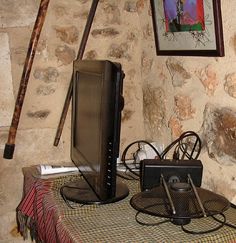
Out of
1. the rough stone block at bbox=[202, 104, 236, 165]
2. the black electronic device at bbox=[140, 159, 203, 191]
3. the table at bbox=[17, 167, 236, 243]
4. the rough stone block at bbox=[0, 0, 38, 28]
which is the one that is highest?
the rough stone block at bbox=[0, 0, 38, 28]

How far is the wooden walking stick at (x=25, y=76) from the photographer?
182 cm

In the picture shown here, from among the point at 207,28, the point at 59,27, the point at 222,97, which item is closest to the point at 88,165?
the point at 222,97

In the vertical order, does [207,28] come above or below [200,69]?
above

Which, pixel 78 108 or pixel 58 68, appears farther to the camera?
pixel 58 68

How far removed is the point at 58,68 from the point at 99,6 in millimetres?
393

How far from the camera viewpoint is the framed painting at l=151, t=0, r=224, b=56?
1.44 m

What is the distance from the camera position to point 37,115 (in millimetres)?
2014

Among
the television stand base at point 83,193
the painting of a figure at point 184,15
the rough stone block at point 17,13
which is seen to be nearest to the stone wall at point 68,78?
the rough stone block at point 17,13

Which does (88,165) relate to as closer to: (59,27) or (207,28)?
(207,28)

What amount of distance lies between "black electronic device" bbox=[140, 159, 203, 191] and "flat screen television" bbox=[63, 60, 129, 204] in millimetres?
118

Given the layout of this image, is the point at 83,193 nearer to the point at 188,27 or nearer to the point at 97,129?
the point at 97,129

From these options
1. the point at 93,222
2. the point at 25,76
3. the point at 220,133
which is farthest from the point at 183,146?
the point at 25,76

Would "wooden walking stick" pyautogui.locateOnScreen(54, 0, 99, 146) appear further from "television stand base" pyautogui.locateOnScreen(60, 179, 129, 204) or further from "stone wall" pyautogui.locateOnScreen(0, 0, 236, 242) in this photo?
"television stand base" pyautogui.locateOnScreen(60, 179, 129, 204)

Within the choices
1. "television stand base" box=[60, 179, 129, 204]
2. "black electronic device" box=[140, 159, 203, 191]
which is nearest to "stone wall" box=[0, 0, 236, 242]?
"black electronic device" box=[140, 159, 203, 191]
